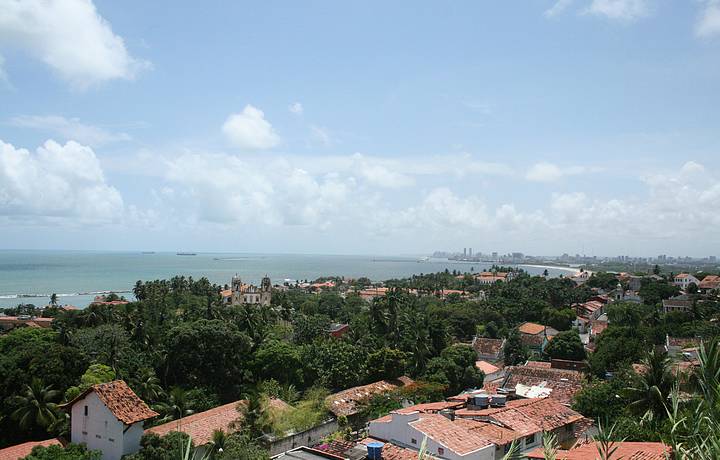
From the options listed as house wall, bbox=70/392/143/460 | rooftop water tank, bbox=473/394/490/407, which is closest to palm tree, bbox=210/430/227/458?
house wall, bbox=70/392/143/460

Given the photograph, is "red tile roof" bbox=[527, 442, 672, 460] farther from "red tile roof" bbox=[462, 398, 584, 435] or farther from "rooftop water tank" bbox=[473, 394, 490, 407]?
"rooftop water tank" bbox=[473, 394, 490, 407]

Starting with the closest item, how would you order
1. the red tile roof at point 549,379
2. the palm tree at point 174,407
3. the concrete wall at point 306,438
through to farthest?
the concrete wall at point 306,438
the palm tree at point 174,407
the red tile roof at point 549,379

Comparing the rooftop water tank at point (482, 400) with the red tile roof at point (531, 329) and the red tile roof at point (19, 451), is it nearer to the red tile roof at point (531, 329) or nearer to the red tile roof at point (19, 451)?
the red tile roof at point (19, 451)

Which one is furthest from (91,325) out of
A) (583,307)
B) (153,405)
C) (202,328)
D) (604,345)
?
(583,307)

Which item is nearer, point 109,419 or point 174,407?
point 109,419

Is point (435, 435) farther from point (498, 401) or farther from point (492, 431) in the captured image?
point (498, 401)

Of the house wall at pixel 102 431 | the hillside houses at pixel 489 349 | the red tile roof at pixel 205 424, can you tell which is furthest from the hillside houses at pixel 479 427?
the hillside houses at pixel 489 349

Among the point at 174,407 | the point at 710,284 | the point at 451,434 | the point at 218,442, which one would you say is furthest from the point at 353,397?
the point at 710,284
